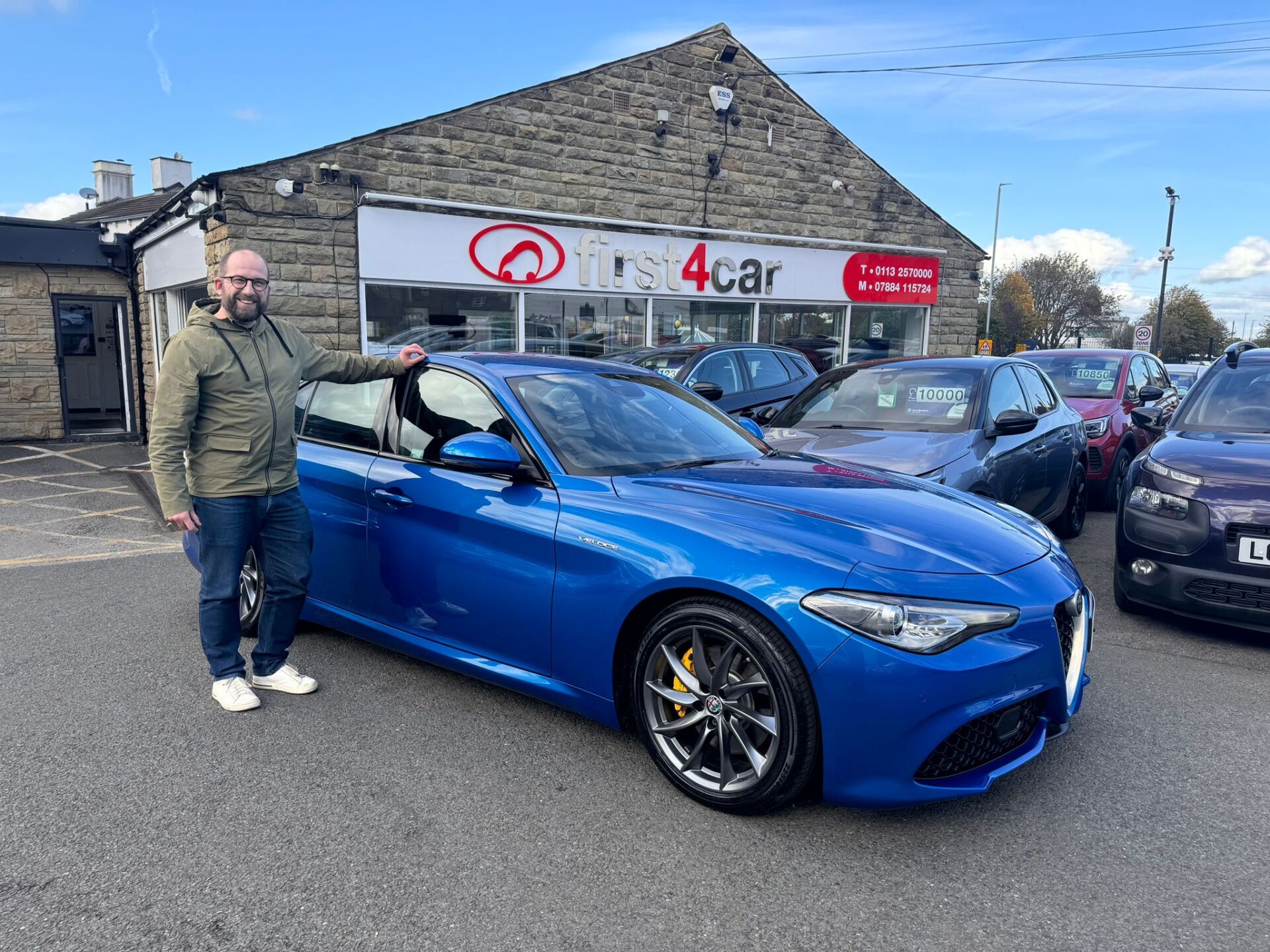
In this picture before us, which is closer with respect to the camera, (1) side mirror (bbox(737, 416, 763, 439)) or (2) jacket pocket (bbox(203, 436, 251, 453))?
(2) jacket pocket (bbox(203, 436, 251, 453))

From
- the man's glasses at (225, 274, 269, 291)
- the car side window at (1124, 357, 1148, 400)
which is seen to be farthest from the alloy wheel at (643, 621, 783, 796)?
the car side window at (1124, 357, 1148, 400)

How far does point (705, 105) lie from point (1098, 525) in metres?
8.62

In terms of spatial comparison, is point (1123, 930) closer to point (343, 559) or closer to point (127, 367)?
point (343, 559)

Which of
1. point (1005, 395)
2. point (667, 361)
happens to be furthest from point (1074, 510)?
point (667, 361)

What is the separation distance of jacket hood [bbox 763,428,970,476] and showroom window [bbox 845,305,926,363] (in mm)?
9717

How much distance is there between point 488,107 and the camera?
11336mm

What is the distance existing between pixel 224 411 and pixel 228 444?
0.13 metres

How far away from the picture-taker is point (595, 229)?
1235cm

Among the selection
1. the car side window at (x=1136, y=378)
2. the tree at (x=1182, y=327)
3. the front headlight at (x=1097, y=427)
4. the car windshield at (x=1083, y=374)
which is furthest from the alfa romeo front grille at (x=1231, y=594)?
the tree at (x=1182, y=327)

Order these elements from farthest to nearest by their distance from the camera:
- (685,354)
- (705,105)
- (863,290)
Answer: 1. (863,290)
2. (705,105)
3. (685,354)

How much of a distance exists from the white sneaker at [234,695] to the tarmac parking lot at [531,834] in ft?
0.23

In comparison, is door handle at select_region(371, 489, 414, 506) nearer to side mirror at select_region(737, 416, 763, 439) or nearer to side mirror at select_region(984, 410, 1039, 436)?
side mirror at select_region(737, 416, 763, 439)

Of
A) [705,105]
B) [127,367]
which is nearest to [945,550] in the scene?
[705,105]

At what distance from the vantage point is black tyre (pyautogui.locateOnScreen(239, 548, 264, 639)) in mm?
4559
